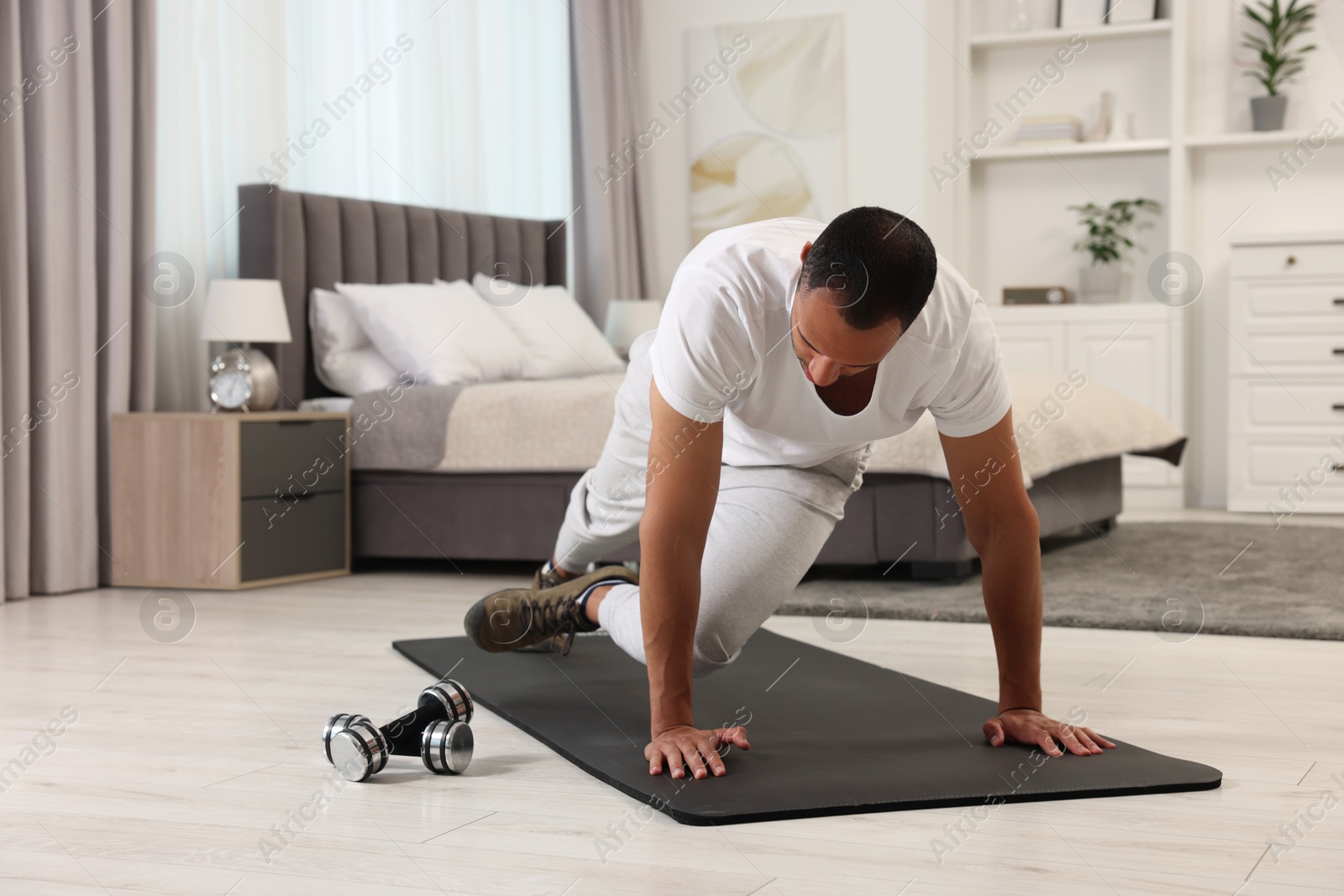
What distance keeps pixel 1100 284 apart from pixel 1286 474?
113 cm

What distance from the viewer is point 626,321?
5.32 m

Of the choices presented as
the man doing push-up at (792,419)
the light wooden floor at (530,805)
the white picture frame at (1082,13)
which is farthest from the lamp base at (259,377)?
the white picture frame at (1082,13)

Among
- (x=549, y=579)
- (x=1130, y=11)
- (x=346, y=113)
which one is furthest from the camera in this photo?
(x=1130, y=11)

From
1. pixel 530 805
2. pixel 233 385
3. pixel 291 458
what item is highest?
pixel 233 385

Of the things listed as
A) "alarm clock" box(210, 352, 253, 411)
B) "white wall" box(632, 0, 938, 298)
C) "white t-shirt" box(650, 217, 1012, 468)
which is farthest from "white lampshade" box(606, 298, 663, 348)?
"white t-shirt" box(650, 217, 1012, 468)

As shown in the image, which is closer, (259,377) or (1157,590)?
(1157,590)

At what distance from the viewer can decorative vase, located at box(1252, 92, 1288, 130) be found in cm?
545

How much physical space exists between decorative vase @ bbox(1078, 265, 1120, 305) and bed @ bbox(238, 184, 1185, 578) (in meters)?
1.52

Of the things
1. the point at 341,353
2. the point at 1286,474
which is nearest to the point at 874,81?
the point at 1286,474

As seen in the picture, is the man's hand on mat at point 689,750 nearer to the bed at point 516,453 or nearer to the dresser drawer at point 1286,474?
the bed at point 516,453

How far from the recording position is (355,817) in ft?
5.47

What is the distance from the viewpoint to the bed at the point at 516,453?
3449 mm

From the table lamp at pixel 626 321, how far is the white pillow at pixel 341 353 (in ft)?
4.05

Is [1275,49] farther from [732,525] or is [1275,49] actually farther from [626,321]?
Answer: [732,525]
